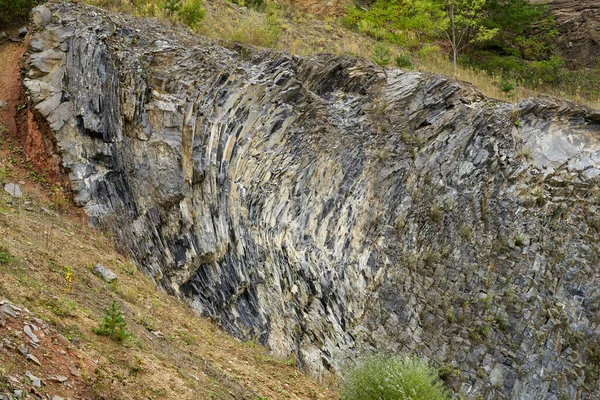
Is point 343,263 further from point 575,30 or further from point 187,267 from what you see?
point 575,30

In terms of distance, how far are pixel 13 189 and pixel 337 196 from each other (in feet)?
21.2

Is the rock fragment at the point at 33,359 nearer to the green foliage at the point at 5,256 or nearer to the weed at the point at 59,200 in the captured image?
the green foliage at the point at 5,256

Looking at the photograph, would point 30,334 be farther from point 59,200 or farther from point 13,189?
point 13,189

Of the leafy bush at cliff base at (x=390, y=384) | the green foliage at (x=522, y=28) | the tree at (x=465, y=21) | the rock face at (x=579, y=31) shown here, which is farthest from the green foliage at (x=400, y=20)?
the leafy bush at cliff base at (x=390, y=384)

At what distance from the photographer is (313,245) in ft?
38.8

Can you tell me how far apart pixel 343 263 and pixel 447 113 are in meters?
4.69

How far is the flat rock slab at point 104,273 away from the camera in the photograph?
8.10m

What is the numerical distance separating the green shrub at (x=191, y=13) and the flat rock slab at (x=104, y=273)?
840 cm

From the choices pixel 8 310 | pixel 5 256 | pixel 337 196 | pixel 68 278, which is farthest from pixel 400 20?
pixel 8 310

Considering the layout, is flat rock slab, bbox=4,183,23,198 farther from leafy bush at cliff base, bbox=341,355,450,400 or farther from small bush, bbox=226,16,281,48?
small bush, bbox=226,16,281,48

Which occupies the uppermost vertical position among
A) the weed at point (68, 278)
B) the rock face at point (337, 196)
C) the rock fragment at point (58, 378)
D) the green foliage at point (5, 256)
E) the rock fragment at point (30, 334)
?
the rock fragment at point (30, 334)

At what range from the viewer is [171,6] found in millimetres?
14266

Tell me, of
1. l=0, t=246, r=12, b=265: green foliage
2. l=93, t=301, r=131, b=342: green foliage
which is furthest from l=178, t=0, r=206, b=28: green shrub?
l=93, t=301, r=131, b=342: green foliage

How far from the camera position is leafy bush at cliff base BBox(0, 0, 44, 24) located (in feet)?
40.2
